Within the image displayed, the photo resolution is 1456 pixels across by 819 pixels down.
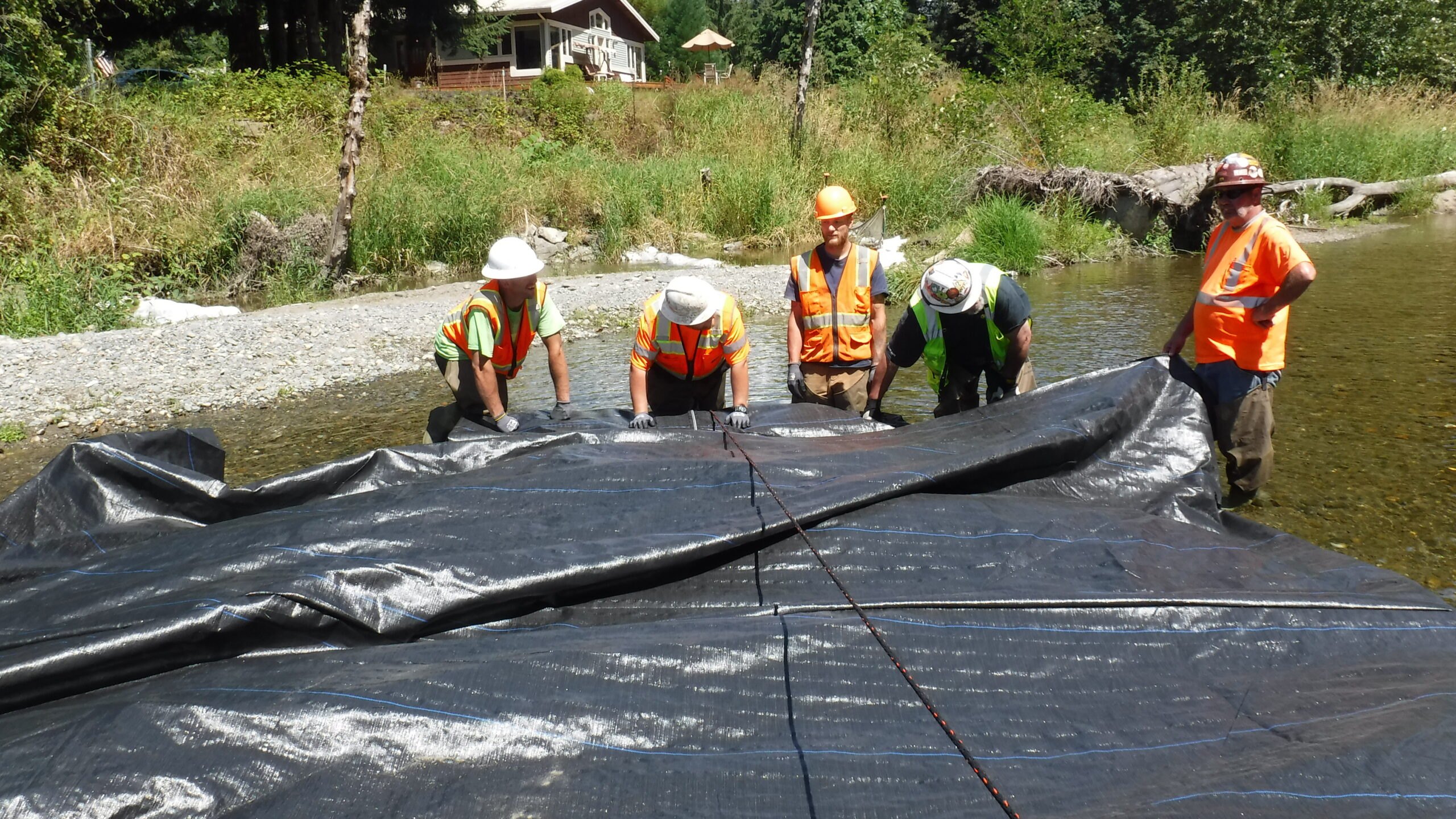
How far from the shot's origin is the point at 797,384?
553 centimetres

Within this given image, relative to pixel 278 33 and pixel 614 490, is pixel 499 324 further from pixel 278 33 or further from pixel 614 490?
pixel 278 33

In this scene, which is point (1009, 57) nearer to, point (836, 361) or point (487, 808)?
point (836, 361)

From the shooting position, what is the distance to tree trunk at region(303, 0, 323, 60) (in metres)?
24.3

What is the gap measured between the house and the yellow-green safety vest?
31264 mm

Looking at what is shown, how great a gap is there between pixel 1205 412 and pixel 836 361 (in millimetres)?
2029

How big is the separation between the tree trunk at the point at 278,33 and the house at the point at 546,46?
7.03 metres

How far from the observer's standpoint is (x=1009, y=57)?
61.2 feet

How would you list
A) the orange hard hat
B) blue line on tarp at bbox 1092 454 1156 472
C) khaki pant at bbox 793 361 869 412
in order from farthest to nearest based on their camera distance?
khaki pant at bbox 793 361 869 412 < the orange hard hat < blue line on tarp at bbox 1092 454 1156 472

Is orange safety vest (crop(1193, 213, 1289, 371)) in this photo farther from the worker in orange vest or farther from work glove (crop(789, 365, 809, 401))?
work glove (crop(789, 365, 809, 401))

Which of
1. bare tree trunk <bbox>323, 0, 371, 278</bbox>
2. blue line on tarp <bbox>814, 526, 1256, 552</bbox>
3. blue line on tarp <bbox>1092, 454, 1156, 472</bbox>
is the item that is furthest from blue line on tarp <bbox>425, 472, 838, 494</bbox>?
bare tree trunk <bbox>323, 0, 371, 278</bbox>

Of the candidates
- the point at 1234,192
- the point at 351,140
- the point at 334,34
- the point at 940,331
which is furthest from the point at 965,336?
the point at 334,34

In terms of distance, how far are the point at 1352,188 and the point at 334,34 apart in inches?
903

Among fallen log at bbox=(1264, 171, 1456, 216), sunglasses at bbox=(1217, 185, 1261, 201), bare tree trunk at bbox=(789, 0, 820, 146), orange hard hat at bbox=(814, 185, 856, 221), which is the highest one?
bare tree trunk at bbox=(789, 0, 820, 146)

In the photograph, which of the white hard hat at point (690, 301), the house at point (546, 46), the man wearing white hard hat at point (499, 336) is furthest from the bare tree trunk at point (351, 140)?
the house at point (546, 46)
